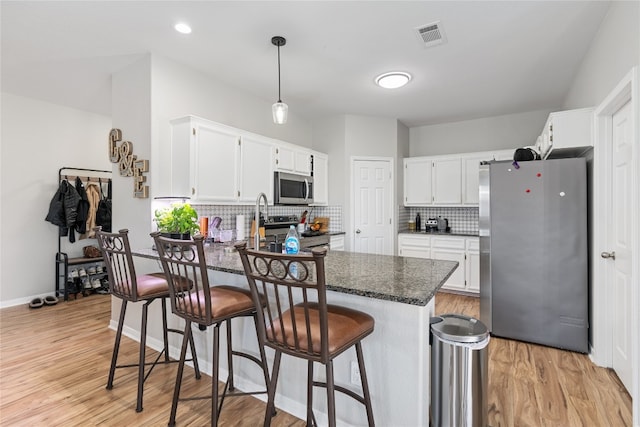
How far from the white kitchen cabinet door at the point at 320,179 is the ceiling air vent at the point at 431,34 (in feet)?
7.23

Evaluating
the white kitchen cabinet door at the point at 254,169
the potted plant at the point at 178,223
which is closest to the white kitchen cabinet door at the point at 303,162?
the white kitchen cabinet door at the point at 254,169

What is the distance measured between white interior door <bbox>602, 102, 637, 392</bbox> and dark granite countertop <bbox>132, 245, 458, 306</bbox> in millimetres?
1276

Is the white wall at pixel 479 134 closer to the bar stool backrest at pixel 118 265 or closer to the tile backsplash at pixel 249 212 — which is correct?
the tile backsplash at pixel 249 212

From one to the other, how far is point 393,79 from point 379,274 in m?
2.51

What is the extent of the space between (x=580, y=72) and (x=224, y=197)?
386 centimetres

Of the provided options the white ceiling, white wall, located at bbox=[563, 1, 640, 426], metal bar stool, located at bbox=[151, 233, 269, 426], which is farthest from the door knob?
metal bar stool, located at bbox=[151, 233, 269, 426]

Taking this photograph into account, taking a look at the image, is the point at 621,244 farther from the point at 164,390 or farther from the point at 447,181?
the point at 164,390

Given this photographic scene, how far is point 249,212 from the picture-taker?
156 inches

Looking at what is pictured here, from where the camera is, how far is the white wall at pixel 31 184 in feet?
13.3

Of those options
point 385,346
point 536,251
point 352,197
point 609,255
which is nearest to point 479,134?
point 352,197

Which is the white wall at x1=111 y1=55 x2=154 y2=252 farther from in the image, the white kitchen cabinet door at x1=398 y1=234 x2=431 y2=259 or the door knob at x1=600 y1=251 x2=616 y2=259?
the door knob at x1=600 y1=251 x2=616 y2=259

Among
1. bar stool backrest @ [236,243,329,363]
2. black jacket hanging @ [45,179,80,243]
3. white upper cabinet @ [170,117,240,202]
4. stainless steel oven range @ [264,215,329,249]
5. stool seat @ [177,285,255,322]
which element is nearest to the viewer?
bar stool backrest @ [236,243,329,363]

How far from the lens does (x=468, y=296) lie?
182 inches

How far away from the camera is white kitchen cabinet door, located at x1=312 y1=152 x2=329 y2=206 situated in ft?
15.3
